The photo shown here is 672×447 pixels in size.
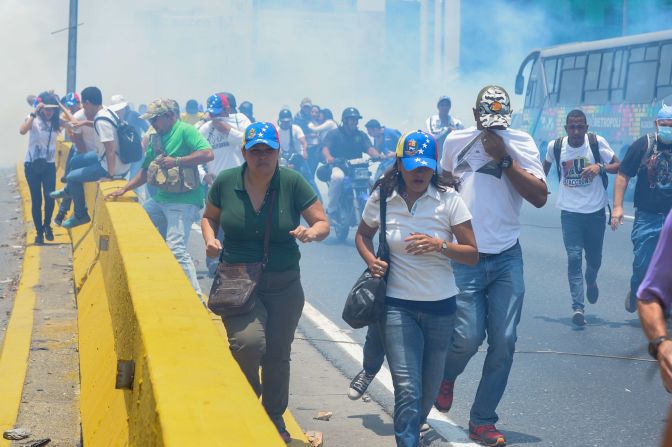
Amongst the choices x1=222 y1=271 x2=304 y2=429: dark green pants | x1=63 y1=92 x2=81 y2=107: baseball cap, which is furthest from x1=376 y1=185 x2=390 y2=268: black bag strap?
x1=63 y1=92 x2=81 y2=107: baseball cap

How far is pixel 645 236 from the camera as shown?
905 centimetres

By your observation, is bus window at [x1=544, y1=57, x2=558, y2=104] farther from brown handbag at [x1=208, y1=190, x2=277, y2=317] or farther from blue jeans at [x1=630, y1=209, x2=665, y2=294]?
brown handbag at [x1=208, y1=190, x2=277, y2=317]

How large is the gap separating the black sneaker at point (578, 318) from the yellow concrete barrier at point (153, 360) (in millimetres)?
3441

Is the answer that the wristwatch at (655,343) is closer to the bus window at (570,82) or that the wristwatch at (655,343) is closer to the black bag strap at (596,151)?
the black bag strap at (596,151)

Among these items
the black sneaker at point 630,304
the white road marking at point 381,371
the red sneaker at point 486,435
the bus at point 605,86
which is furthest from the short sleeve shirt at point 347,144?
the red sneaker at point 486,435

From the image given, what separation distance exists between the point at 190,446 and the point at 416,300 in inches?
96.9

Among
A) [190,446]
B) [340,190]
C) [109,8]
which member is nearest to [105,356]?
[190,446]

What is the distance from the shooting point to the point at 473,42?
1993 inches

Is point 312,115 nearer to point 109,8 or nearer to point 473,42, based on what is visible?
point 473,42

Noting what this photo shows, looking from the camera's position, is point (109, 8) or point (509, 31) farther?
point (109, 8)

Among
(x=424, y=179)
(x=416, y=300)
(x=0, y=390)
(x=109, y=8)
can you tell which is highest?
(x=109, y=8)

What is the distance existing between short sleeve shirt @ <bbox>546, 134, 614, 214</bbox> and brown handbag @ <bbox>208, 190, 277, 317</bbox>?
177 inches

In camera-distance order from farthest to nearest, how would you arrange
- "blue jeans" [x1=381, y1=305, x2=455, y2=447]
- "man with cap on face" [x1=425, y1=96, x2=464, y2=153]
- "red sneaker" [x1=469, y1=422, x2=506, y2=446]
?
"man with cap on face" [x1=425, y1=96, x2=464, y2=153], "red sneaker" [x1=469, y1=422, x2=506, y2=446], "blue jeans" [x1=381, y1=305, x2=455, y2=447]

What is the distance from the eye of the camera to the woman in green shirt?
5621 millimetres
